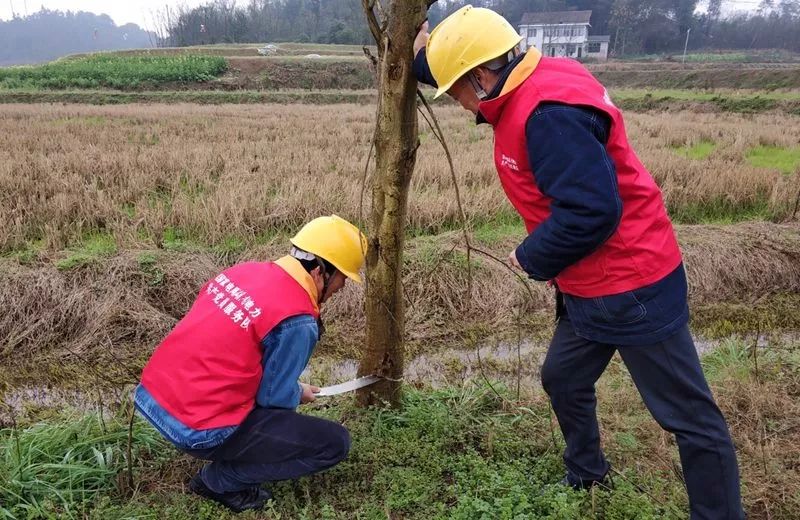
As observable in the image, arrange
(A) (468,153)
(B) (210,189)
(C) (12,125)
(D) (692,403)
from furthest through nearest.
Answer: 1. (C) (12,125)
2. (A) (468,153)
3. (B) (210,189)
4. (D) (692,403)

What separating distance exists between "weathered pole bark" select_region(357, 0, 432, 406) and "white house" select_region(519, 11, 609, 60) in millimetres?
53126

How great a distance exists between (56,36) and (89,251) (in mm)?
166135

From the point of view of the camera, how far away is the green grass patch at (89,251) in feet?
15.3

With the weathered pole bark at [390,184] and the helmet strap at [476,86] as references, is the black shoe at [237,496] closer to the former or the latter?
the weathered pole bark at [390,184]

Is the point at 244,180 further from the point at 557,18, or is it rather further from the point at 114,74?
the point at 557,18

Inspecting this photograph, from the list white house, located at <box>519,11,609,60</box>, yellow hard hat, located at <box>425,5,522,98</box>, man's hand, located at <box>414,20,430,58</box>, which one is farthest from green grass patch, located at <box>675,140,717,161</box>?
white house, located at <box>519,11,609,60</box>

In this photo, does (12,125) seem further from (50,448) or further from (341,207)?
(50,448)

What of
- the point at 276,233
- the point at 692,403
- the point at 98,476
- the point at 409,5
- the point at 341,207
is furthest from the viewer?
the point at 341,207

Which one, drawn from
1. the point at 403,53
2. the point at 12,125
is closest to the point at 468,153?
the point at 403,53

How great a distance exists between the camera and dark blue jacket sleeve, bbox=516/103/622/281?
168cm

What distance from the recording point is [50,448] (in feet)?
8.55

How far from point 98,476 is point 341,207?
397 cm

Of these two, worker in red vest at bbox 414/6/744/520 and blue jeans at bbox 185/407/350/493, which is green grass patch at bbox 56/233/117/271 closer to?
blue jeans at bbox 185/407/350/493

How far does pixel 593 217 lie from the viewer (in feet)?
5.60
